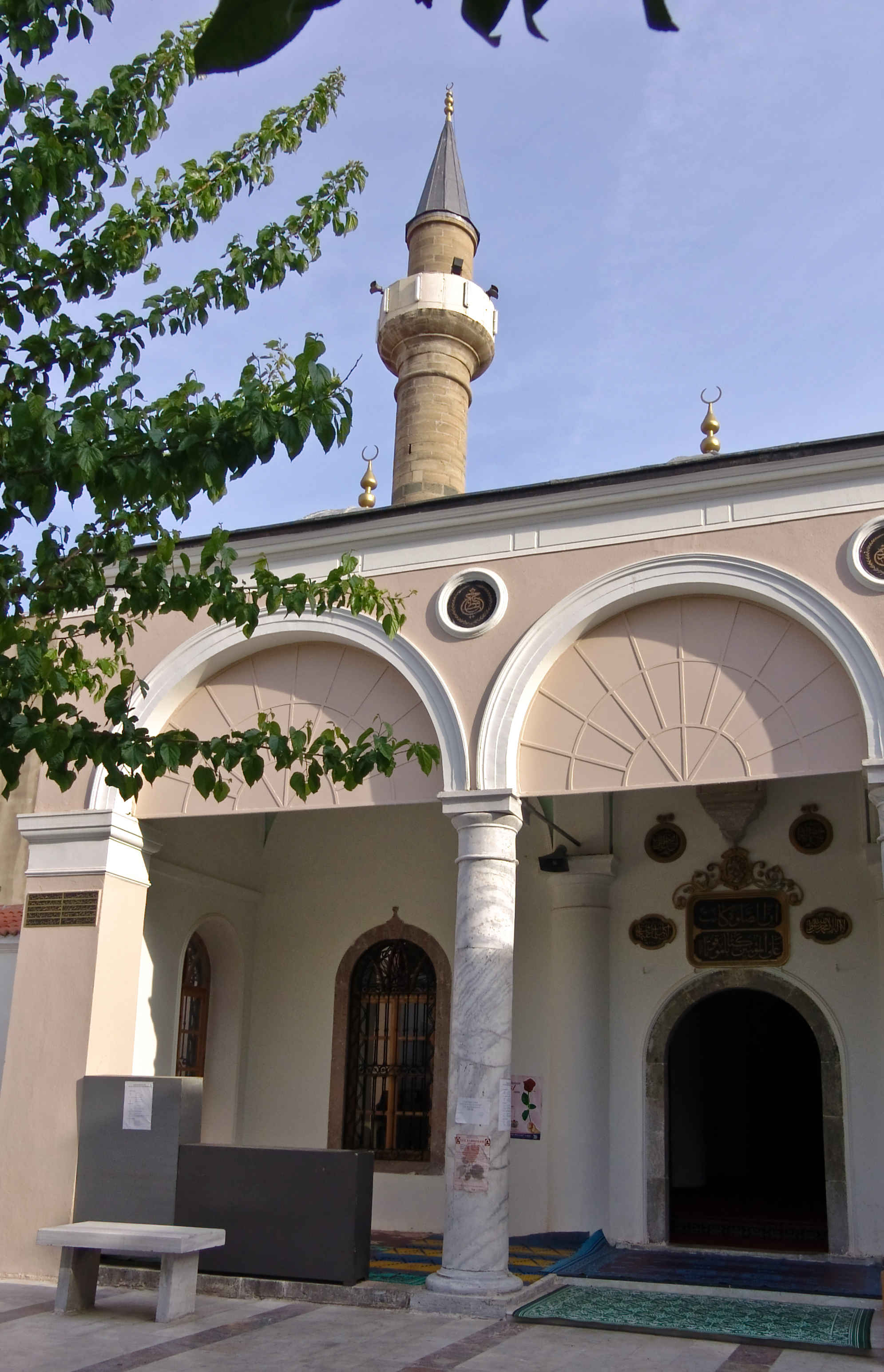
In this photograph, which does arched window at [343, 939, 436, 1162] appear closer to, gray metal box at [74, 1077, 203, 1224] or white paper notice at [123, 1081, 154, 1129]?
gray metal box at [74, 1077, 203, 1224]

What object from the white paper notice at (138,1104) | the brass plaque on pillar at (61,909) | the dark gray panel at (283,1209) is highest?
the brass plaque on pillar at (61,909)

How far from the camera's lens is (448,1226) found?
24.1ft

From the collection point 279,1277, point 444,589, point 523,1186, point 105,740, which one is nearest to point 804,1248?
point 523,1186

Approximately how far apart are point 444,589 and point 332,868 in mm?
3686

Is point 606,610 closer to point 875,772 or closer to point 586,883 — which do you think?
point 875,772

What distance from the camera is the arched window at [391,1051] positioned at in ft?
34.4

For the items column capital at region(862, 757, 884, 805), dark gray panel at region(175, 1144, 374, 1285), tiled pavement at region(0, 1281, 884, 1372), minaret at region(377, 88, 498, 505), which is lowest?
tiled pavement at region(0, 1281, 884, 1372)

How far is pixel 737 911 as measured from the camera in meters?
9.69

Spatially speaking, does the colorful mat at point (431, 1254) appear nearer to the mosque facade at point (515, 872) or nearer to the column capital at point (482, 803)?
the mosque facade at point (515, 872)

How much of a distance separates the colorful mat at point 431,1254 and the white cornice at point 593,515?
4.40 m

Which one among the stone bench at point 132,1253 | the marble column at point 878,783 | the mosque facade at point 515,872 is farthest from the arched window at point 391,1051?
the marble column at point 878,783

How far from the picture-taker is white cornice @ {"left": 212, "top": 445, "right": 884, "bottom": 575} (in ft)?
24.9

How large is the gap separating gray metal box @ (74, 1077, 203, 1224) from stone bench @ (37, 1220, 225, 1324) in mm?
604

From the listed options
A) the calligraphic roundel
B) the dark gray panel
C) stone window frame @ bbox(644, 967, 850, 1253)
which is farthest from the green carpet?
the calligraphic roundel
